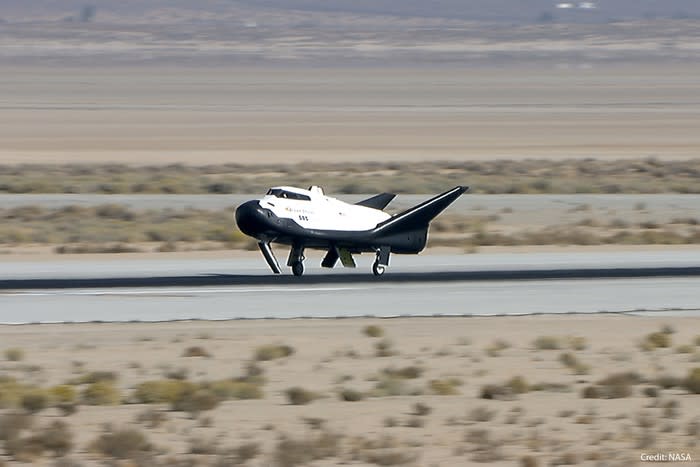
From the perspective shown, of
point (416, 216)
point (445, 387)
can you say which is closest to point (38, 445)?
point (445, 387)

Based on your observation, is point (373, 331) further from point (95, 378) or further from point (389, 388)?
point (95, 378)

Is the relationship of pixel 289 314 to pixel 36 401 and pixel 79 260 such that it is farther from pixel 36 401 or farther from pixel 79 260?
pixel 79 260

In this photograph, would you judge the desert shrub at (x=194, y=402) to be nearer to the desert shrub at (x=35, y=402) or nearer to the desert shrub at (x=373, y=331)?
the desert shrub at (x=35, y=402)

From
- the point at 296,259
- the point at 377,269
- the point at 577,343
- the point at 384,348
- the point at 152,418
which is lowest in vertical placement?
the point at 377,269

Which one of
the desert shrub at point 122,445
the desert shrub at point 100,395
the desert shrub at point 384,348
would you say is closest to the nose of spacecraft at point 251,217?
the desert shrub at point 384,348

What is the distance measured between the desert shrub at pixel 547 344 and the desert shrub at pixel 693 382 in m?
2.94

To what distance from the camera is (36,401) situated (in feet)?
49.5

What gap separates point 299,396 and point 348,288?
400 inches

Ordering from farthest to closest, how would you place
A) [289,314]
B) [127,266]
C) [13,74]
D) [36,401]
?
[13,74]
[127,266]
[289,314]
[36,401]

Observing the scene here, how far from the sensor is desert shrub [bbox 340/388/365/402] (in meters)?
15.6

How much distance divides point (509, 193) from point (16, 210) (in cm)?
1860

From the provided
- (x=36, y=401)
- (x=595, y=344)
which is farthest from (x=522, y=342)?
(x=36, y=401)

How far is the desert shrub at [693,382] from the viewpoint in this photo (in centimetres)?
1627

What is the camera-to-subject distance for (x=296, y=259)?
1052 inches
